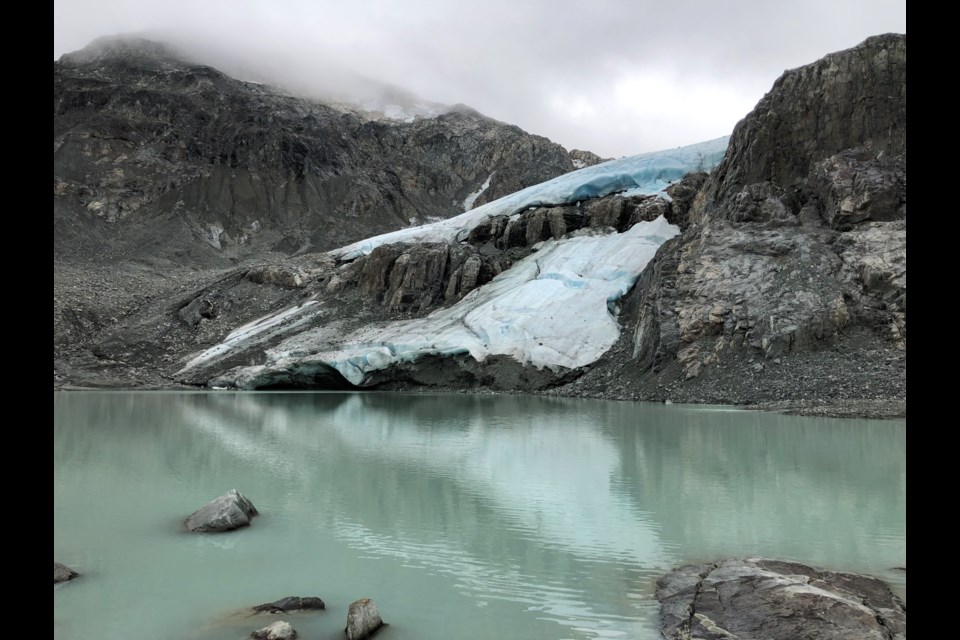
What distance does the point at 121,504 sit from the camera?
299 inches

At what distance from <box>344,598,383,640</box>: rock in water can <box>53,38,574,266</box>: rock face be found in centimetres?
5377

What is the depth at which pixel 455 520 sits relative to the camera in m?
7.04

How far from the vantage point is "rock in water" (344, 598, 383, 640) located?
13.5 ft

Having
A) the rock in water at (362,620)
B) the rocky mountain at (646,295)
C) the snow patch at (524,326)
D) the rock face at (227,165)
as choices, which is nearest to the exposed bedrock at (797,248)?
the rocky mountain at (646,295)

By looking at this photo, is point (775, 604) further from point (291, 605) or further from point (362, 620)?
point (291, 605)

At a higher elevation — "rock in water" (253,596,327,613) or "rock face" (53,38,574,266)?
"rock face" (53,38,574,266)

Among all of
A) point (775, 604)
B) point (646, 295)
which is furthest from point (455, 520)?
point (646, 295)

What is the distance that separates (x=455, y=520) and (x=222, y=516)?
2.43 meters

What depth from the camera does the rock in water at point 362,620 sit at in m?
4.11

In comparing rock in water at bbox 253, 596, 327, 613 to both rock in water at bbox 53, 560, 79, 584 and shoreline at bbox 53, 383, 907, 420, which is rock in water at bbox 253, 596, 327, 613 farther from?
shoreline at bbox 53, 383, 907, 420

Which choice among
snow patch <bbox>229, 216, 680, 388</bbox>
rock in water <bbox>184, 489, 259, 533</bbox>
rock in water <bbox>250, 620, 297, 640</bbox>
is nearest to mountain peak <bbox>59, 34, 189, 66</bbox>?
snow patch <bbox>229, 216, 680, 388</bbox>

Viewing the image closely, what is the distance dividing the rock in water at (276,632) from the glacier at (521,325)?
73.4ft

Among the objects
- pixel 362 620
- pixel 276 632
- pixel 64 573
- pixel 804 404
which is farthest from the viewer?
pixel 804 404

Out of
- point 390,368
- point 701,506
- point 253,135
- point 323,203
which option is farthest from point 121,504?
point 253,135
